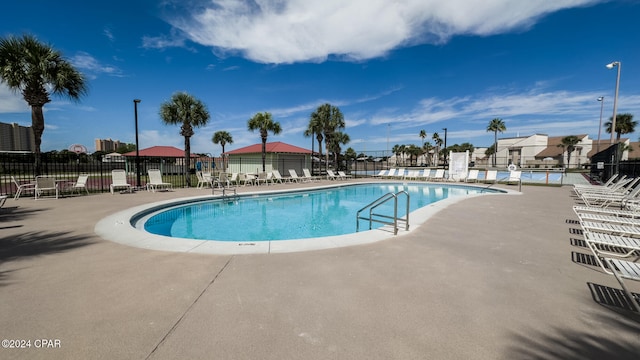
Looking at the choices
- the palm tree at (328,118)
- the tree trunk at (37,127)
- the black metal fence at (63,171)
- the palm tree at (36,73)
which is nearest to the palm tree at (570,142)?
the palm tree at (328,118)

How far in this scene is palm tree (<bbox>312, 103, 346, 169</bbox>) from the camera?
24.6 metres

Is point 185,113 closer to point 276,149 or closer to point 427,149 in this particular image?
point 276,149

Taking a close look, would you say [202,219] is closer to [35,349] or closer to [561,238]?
[35,349]

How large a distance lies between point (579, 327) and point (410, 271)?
159 cm

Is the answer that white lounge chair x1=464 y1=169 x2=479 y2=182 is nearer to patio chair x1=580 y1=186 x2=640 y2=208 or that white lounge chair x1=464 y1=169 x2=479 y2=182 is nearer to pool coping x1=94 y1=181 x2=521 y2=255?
patio chair x1=580 y1=186 x2=640 y2=208

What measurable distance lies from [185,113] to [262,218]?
9.71m

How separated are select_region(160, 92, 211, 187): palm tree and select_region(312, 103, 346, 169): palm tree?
37.1ft

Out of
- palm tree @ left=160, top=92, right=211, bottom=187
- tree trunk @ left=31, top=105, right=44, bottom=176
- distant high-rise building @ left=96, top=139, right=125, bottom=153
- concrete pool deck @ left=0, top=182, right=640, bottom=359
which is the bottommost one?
concrete pool deck @ left=0, top=182, right=640, bottom=359

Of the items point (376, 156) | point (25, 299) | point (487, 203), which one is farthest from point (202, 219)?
point (376, 156)

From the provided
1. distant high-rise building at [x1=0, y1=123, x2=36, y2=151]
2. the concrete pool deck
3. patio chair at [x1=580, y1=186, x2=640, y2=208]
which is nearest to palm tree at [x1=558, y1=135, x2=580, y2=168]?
patio chair at [x1=580, y1=186, x2=640, y2=208]

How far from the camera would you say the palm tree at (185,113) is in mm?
15016

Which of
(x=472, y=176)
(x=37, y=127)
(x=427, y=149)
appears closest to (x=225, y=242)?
(x=37, y=127)

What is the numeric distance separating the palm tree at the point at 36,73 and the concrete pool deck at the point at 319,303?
8748 mm

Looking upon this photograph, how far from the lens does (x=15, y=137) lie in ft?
130
